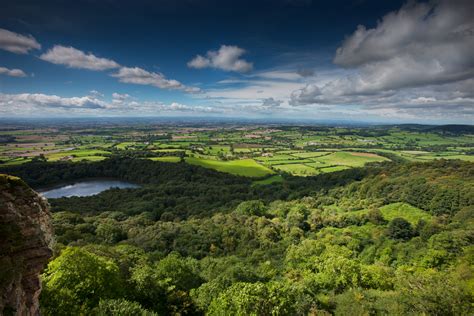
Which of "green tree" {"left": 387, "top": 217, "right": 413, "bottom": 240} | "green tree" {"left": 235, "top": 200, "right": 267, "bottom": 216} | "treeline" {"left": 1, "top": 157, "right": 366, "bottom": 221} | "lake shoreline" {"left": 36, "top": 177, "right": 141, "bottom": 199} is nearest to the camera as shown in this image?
"green tree" {"left": 387, "top": 217, "right": 413, "bottom": 240}

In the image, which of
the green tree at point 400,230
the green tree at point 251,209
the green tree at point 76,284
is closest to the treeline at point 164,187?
the green tree at point 251,209

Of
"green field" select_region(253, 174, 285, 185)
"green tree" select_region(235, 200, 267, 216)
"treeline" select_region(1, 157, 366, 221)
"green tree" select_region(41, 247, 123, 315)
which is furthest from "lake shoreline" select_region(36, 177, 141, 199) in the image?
"green tree" select_region(41, 247, 123, 315)

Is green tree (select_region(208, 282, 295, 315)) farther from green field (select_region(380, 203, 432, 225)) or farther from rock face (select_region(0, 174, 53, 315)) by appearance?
green field (select_region(380, 203, 432, 225))

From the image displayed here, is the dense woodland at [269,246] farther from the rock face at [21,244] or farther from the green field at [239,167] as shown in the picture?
the green field at [239,167]

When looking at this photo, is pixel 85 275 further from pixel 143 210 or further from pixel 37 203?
pixel 143 210

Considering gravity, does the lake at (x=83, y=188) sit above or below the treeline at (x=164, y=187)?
below
